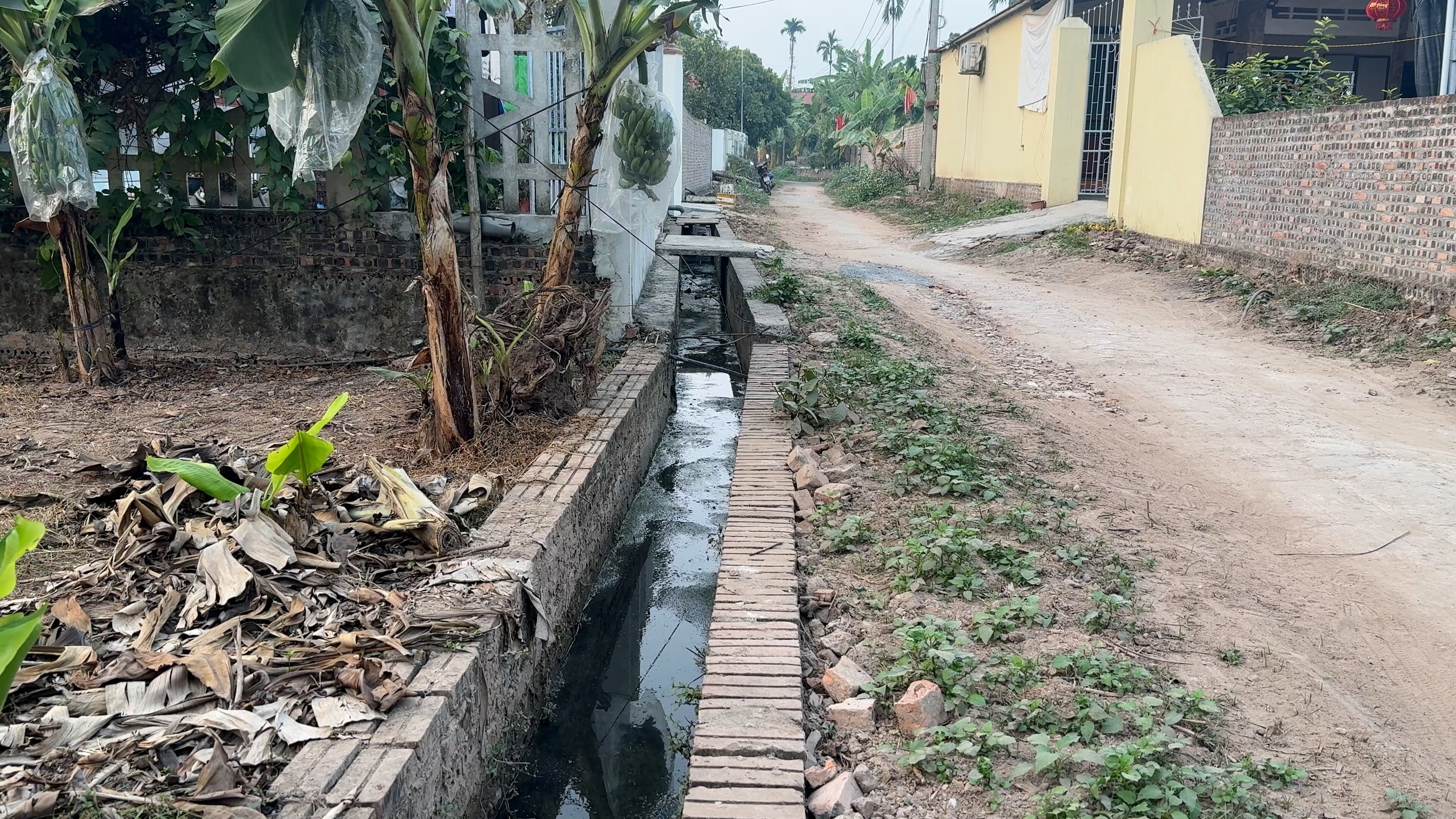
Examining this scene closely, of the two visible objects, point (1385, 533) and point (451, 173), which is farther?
point (451, 173)

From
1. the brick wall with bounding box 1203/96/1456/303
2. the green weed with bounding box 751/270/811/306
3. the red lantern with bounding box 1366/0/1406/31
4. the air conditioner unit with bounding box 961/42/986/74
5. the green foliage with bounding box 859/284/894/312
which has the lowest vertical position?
the green foliage with bounding box 859/284/894/312

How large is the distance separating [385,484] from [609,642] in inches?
51.8

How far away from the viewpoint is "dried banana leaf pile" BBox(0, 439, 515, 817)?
8.54 ft

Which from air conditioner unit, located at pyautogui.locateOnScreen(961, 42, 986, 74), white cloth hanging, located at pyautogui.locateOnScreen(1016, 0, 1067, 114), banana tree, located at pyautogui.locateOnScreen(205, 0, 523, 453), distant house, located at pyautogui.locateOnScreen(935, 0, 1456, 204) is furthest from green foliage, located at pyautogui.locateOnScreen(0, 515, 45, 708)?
air conditioner unit, located at pyautogui.locateOnScreen(961, 42, 986, 74)

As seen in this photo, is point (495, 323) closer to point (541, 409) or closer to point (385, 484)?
point (541, 409)

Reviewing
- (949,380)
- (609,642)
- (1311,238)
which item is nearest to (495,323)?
(609,642)

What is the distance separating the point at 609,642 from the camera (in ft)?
16.2

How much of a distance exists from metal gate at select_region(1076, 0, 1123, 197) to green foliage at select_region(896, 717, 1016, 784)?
17025mm

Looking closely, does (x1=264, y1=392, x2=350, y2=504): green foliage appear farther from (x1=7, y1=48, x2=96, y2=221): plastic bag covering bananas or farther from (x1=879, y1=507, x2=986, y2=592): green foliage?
(x1=7, y1=48, x2=96, y2=221): plastic bag covering bananas

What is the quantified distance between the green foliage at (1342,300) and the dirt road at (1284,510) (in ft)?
1.78

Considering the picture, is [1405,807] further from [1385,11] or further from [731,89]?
[731,89]

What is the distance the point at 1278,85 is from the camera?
12570 mm

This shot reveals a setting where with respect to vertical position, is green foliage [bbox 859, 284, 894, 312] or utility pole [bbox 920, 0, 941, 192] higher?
utility pole [bbox 920, 0, 941, 192]

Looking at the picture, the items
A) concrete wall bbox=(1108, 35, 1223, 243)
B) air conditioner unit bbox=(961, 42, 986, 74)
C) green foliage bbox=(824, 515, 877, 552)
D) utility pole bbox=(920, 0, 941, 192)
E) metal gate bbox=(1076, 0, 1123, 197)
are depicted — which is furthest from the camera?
utility pole bbox=(920, 0, 941, 192)
